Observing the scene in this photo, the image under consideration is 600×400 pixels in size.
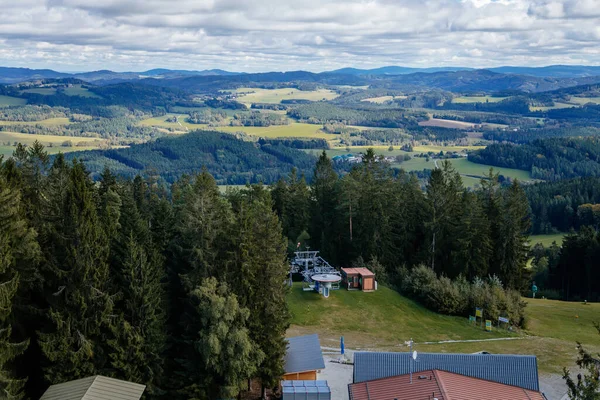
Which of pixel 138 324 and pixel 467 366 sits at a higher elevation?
pixel 138 324

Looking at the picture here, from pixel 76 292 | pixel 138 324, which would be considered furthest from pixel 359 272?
pixel 76 292

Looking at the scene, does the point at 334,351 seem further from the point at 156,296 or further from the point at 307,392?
the point at 156,296

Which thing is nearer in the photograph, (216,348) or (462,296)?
(216,348)

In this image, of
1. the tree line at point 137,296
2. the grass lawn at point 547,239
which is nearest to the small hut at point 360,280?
the tree line at point 137,296

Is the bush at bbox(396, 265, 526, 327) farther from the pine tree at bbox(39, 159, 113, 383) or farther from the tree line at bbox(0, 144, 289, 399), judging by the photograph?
the pine tree at bbox(39, 159, 113, 383)

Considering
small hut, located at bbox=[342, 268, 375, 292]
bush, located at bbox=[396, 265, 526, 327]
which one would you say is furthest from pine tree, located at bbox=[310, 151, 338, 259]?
bush, located at bbox=[396, 265, 526, 327]

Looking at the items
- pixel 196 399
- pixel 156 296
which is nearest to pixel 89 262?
pixel 156 296

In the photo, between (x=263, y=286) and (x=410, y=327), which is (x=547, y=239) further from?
(x=263, y=286)
